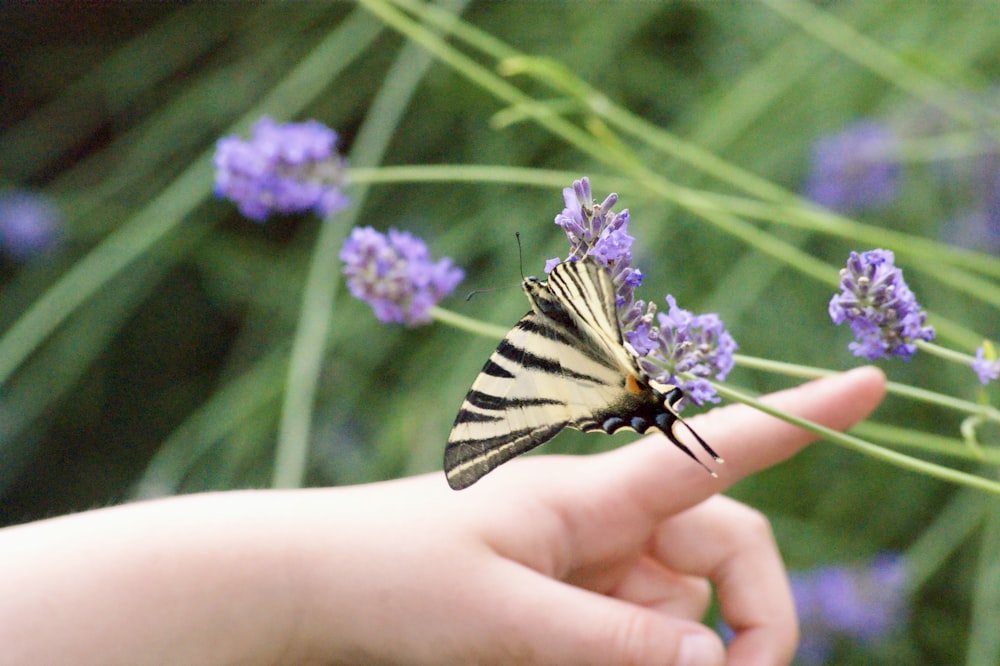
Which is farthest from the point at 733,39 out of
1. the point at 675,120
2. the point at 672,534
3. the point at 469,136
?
the point at 672,534

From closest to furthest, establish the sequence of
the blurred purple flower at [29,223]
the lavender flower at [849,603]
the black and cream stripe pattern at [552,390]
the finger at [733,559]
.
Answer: the black and cream stripe pattern at [552,390], the finger at [733,559], the lavender flower at [849,603], the blurred purple flower at [29,223]

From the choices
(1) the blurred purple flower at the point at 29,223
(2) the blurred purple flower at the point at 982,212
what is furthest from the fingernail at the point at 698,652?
(1) the blurred purple flower at the point at 29,223

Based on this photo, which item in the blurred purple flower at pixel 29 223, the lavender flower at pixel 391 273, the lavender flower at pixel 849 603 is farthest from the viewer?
the blurred purple flower at pixel 29 223

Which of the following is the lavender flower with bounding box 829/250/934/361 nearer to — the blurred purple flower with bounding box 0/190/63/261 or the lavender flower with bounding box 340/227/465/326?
the lavender flower with bounding box 340/227/465/326

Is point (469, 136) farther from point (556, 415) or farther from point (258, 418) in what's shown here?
point (556, 415)

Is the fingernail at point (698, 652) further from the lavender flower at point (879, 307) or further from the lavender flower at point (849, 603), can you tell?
the lavender flower at point (849, 603)

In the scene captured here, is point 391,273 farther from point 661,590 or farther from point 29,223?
point 29,223
